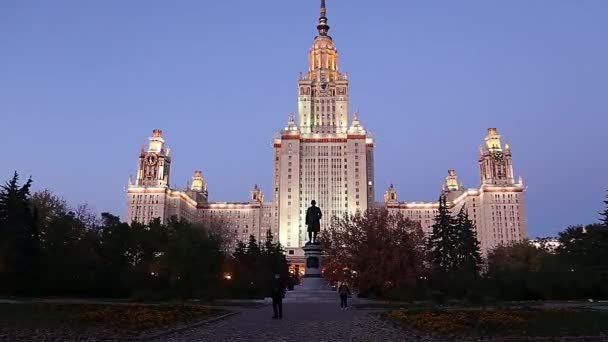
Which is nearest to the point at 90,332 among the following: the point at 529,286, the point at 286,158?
the point at 529,286

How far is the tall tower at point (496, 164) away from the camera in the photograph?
6727 inches

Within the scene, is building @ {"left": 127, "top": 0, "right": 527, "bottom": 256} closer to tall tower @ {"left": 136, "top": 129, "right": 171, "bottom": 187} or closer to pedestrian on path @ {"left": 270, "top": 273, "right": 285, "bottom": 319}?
tall tower @ {"left": 136, "top": 129, "right": 171, "bottom": 187}

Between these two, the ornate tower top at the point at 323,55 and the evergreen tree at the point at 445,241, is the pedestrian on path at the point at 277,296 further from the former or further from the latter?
the ornate tower top at the point at 323,55

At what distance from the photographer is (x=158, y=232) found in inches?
2518

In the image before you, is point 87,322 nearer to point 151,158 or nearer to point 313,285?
point 313,285

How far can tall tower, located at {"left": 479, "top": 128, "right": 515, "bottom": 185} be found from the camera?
171 m

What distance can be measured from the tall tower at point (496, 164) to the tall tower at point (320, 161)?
122 feet

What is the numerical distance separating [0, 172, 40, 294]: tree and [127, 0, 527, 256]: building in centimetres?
10773

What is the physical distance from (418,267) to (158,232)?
30.8 m

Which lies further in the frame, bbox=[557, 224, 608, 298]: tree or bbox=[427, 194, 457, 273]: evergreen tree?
bbox=[427, 194, 457, 273]: evergreen tree

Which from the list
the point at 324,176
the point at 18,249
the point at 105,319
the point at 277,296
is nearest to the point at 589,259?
the point at 277,296

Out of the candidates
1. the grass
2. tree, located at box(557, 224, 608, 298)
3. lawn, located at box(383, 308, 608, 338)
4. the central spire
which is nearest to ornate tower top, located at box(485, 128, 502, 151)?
the central spire

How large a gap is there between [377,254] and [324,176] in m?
115

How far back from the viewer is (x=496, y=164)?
172000 millimetres
